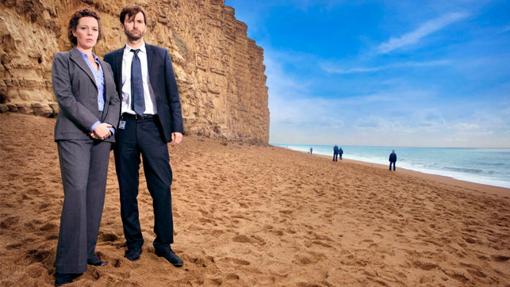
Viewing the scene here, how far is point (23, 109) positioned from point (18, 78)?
3.89ft

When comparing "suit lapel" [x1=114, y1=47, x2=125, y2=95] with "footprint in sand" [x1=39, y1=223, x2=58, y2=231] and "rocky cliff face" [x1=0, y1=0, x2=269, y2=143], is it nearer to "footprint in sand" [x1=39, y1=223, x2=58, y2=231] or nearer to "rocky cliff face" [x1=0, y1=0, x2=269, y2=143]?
"footprint in sand" [x1=39, y1=223, x2=58, y2=231]

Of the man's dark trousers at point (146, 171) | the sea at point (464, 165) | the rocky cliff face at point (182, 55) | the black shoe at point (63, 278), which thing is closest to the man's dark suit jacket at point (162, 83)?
the man's dark trousers at point (146, 171)

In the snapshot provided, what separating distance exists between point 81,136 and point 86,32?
0.86m

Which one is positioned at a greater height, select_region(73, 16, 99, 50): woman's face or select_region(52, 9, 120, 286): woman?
select_region(73, 16, 99, 50): woman's face

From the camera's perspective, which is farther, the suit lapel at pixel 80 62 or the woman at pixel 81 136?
the suit lapel at pixel 80 62

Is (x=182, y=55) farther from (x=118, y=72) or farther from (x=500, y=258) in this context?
(x=500, y=258)

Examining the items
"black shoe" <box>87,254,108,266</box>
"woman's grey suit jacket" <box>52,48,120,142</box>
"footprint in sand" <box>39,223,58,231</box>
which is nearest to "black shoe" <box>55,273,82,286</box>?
"black shoe" <box>87,254,108,266</box>

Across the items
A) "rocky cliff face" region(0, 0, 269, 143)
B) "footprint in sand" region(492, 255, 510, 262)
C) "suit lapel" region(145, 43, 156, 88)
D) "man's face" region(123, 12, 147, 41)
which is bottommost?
"footprint in sand" region(492, 255, 510, 262)

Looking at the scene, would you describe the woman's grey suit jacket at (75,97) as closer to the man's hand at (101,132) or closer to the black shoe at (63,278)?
the man's hand at (101,132)

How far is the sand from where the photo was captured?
2564mm

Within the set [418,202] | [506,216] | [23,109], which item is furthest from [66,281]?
[23,109]

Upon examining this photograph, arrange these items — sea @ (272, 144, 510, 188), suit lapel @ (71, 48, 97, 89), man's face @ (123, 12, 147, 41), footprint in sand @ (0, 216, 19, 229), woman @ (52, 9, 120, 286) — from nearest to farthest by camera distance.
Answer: woman @ (52, 9, 120, 286) → suit lapel @ (71, 48, 97, 89) → man's face @ (123, 12, 147, 41) → footprint in sand @ (0, 216, 19, 229) → sea @ (272, 144, 510, 188)

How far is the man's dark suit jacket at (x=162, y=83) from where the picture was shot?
2576mm

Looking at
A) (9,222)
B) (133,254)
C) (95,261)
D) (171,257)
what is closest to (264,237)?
(171,257)
